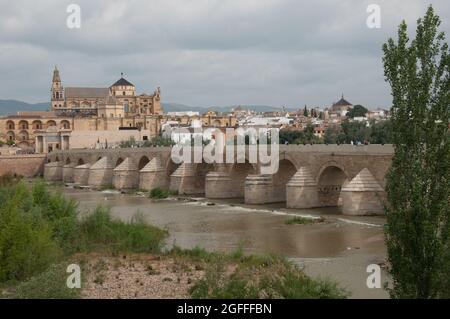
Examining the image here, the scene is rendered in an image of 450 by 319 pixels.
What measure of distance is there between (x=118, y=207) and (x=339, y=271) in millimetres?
16942

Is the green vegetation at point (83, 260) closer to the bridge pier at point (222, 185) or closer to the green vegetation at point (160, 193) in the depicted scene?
the bridge pier at point (222, 185)

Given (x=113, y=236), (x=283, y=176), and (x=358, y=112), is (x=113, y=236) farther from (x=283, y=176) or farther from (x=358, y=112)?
(x=358, y=112)

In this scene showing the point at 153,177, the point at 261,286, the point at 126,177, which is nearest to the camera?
the point at 261,286

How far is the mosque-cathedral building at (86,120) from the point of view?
227ft

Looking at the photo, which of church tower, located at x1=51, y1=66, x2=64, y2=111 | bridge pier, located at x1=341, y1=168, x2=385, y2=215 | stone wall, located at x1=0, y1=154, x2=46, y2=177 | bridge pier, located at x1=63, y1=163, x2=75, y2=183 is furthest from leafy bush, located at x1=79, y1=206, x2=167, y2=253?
church tower, located at x1=51, y1=66, x2=64, y2=111

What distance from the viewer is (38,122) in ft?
266

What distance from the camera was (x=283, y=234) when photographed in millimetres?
20031

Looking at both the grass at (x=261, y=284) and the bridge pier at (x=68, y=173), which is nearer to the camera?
the grass at (x=261, y=284)

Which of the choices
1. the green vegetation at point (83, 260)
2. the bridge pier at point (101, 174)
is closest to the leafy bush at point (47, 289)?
the green vegetation at point (83, 260)

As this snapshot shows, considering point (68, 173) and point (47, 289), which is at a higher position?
point (47, 289)

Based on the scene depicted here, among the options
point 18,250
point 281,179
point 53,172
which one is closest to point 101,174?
point 53,172

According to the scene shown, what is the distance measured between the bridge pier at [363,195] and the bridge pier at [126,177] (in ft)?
69.3

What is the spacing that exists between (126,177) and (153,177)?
4.30 m
